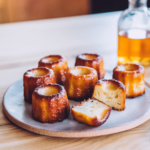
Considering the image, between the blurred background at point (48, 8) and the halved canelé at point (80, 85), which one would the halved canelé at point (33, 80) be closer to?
the halved canelé at point (80, 85)

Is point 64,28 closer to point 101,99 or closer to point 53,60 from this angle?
point 53,60

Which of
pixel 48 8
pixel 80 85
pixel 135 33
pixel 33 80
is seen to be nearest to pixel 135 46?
pixel 135 33

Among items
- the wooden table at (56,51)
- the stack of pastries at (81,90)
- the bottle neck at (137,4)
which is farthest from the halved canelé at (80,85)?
the bottle neck at (137,4)

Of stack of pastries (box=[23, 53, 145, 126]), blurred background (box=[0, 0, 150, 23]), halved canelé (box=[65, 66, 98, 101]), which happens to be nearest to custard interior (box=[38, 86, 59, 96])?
stack of pastries (box=[23, 53, 145, 126])

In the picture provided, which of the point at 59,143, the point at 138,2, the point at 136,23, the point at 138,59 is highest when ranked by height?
the point at 138,2

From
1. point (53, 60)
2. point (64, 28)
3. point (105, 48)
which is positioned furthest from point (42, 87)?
point (64, 28)

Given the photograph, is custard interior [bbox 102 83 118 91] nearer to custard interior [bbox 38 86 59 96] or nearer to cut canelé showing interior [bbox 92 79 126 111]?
cut canelé showing interior [bbox 92 79 126 111]
